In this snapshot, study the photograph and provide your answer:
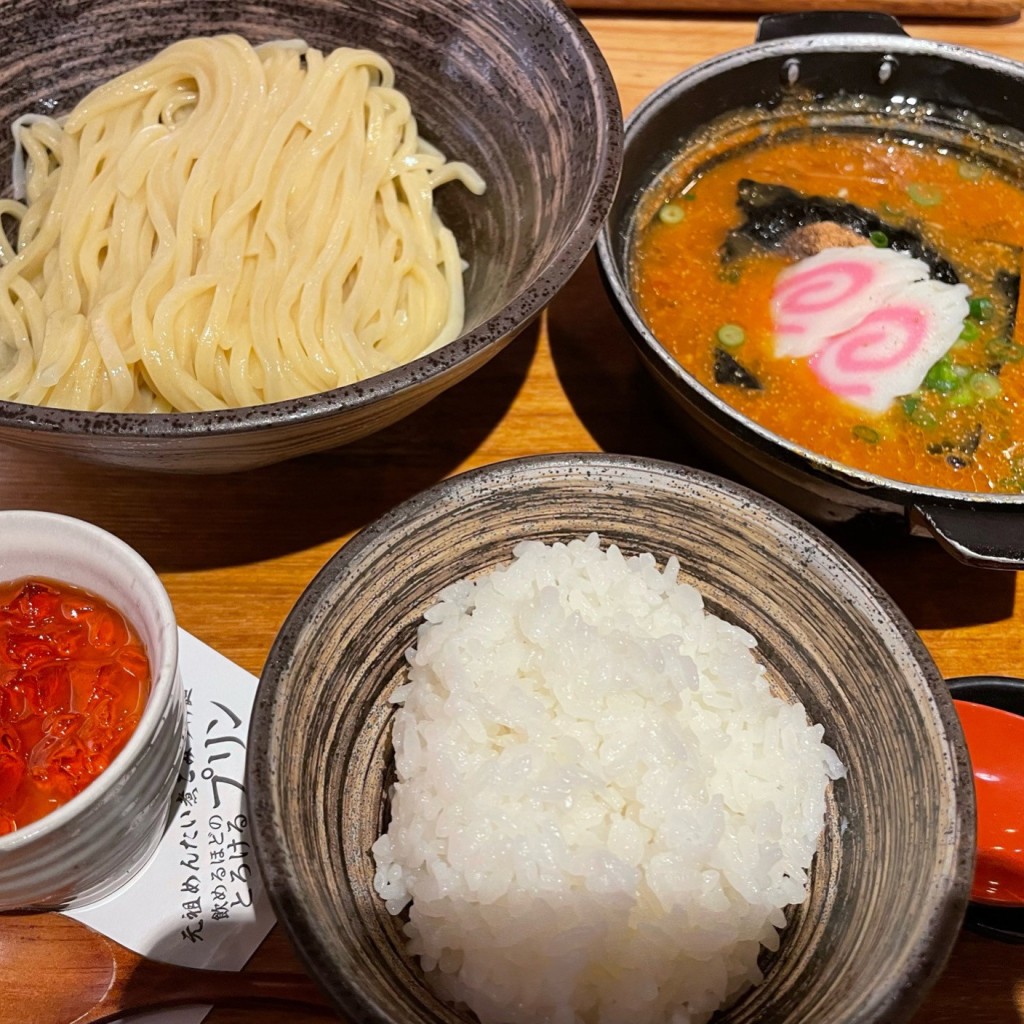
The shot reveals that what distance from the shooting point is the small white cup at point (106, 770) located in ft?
4.04

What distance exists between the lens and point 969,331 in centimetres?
230

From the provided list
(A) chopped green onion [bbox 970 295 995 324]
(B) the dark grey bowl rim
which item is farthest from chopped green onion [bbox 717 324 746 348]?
(A) chopped green onion [bbox 970 295 995 324]

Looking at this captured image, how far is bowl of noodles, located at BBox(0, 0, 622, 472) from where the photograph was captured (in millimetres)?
1898

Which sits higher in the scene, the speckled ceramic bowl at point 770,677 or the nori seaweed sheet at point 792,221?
the nori seaweed sheet at point 792,221

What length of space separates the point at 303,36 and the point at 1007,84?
189 centimetres

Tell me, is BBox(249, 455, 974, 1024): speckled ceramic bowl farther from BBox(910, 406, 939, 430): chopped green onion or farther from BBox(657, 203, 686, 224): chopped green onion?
BBox(657, 203, 686, 224): chopped green onion

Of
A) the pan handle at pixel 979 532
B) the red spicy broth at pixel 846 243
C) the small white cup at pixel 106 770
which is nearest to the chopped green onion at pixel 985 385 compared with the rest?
the red spicy broth at pixel 846 243

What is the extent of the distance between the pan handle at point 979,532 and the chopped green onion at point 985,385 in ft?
2.17

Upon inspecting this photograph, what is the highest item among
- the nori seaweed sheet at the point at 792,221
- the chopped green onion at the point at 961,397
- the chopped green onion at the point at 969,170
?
the chopped green onion at the point at 969,170

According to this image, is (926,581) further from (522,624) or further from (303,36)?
(303,36)

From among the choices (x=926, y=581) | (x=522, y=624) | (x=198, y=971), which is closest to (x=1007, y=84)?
(x=926, y=581)

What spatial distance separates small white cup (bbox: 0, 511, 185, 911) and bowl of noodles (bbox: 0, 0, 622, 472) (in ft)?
0.88

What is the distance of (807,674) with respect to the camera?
1604 mm

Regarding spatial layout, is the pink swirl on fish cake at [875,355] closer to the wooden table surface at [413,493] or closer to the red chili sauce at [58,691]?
the wooden table surface at [413,493]
